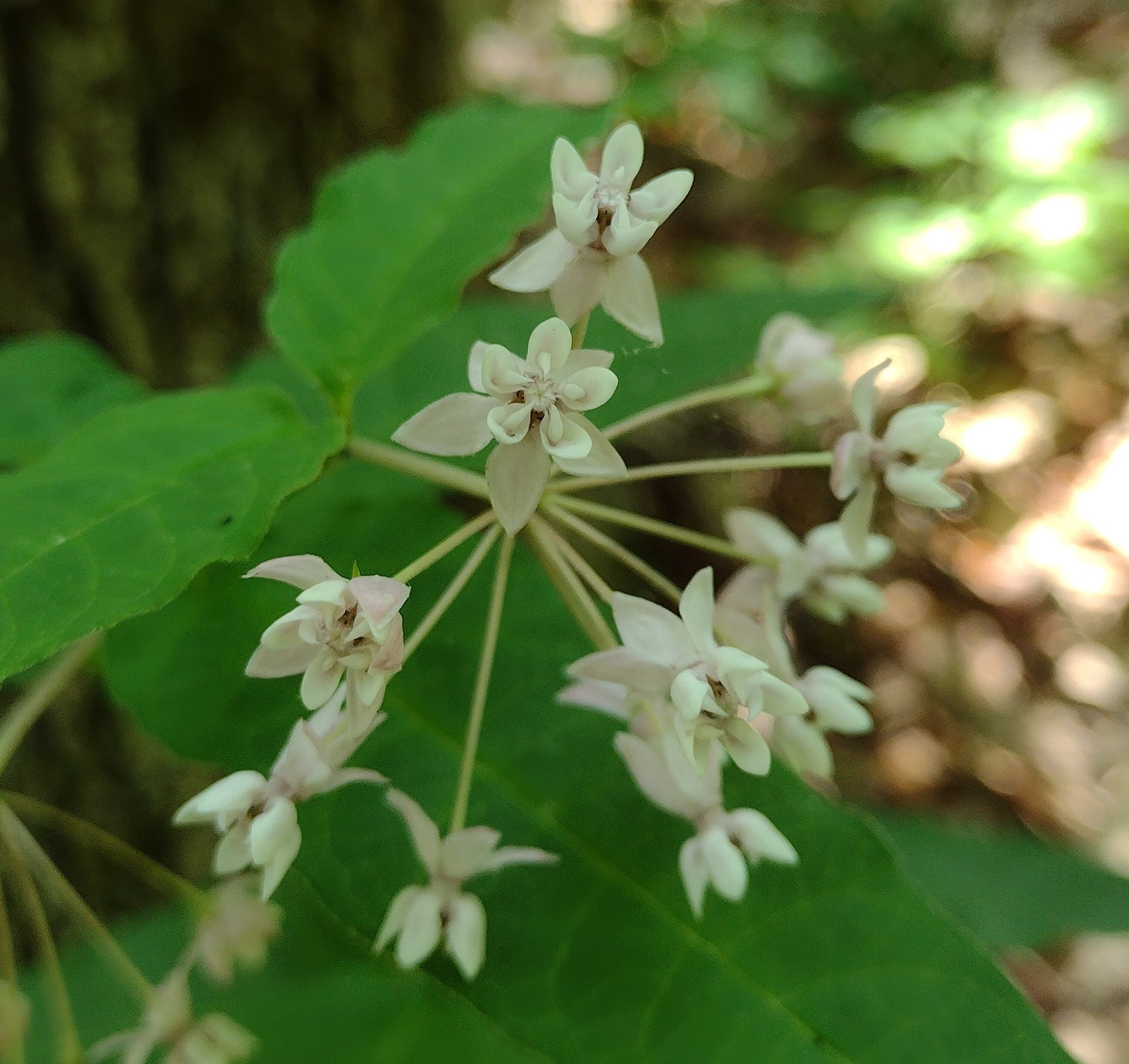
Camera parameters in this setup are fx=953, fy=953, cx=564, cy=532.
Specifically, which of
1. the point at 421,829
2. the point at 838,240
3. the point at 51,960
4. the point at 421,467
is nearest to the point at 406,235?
the point at 421,467

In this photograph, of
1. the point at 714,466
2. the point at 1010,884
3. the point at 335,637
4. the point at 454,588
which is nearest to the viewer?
the point at 335,637

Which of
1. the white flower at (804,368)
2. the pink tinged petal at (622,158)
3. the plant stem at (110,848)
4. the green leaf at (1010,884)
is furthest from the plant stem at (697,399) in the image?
the green leaf at (1010,884)

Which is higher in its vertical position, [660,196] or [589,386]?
[660,196]

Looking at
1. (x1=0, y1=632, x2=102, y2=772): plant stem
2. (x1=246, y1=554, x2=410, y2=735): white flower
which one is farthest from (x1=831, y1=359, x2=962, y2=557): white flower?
(x1=0, y1=632, x2=102, y2=772): plant stem

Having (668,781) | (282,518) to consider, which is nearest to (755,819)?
(668,781)

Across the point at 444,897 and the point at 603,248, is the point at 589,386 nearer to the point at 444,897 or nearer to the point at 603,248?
the point at 603,248

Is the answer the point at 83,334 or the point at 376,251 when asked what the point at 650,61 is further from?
the point at 376,251

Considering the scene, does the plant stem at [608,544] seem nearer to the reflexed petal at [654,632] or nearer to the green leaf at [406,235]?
the reflexed petal at [654,632]
